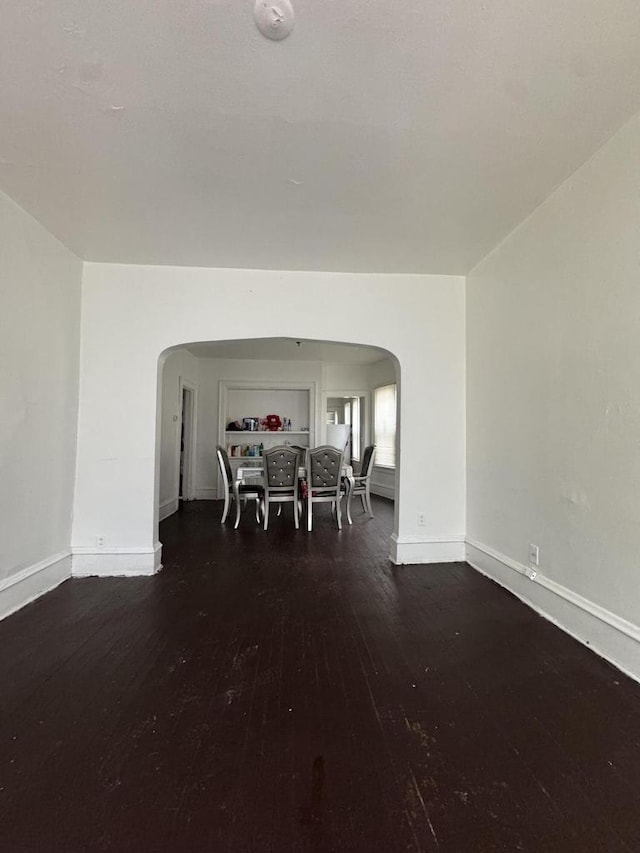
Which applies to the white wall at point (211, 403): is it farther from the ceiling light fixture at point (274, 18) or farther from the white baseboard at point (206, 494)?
the ceiling light fixture at point (274, 18)

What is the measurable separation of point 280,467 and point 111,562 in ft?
6.96

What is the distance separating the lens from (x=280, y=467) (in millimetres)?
4828

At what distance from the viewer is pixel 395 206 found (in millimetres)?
2408

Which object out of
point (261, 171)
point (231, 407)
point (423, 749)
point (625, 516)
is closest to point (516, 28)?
point (261, 171)

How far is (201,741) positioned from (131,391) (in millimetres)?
2546

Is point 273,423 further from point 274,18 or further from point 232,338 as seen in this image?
point 274,18

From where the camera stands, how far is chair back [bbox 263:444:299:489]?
188 inches

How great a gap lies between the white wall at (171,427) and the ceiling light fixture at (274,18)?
13.7 feet

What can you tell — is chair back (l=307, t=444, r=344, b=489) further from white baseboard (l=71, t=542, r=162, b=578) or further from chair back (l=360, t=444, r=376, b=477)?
white baseboard (l=71, t=542, r=162, b=578)

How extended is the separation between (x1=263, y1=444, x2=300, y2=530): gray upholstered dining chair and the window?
2.71 metres

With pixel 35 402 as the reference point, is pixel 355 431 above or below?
below

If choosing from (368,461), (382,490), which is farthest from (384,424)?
(368,461)

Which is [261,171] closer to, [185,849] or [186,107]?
[186,107]

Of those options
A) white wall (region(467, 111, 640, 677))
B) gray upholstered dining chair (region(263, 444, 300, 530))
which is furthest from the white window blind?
white wall (region(467, 111, 640, 677))
